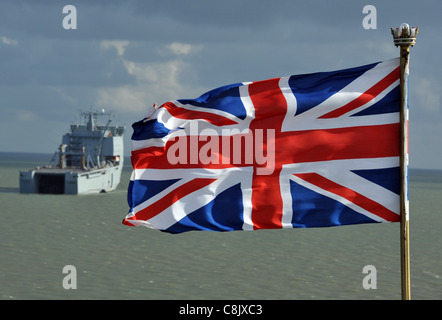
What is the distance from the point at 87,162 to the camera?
255 ft

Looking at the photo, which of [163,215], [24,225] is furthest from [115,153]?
[163,215]

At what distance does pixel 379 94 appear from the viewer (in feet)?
28.1

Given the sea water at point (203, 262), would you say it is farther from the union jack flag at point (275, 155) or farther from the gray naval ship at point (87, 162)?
the gray naval ship at point (87, 162)

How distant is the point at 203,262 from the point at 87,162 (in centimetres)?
5440

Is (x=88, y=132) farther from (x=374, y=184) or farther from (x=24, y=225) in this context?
(x=374, y=184)

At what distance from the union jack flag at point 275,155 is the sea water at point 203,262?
35.3ft

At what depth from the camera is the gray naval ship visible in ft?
224

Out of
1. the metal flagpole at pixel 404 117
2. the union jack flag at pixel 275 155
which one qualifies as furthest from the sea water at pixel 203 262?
the metal flagpole at pixel 404 117

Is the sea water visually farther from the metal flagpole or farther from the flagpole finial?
the flagpole finial

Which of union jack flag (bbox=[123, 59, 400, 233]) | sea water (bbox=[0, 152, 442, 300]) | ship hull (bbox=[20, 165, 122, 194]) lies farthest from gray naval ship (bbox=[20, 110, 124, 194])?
union jack flag (bbox=[123, 59, 400, 233])

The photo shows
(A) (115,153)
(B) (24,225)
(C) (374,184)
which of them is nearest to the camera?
(C) (374,184)

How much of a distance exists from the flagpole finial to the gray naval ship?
61.6 metres
